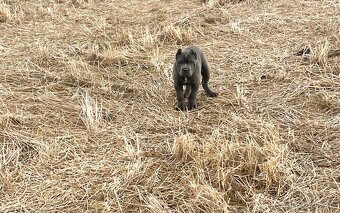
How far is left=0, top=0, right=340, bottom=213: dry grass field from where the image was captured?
420cm

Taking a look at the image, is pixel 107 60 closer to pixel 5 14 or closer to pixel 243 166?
pixel 5 14

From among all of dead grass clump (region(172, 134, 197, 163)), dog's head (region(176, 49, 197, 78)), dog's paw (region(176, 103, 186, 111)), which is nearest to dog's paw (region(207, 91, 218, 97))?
dog's paw (region(176, 103, 186, 111))

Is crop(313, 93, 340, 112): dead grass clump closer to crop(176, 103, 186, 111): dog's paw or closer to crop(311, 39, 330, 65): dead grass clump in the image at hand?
crop(311, 39, 330, 65): dead grass clump

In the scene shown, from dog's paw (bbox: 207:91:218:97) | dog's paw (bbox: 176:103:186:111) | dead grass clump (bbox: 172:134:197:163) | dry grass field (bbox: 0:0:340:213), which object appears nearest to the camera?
dry grass field (bbox: 0:0:340:213)

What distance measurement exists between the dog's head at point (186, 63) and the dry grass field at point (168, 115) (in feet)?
1.76

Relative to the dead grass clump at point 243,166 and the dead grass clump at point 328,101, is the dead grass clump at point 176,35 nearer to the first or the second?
the dead grass clump at point 328,101

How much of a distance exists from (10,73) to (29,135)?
7.06 ft

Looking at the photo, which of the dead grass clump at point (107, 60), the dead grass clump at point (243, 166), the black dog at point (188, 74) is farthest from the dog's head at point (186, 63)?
the dead grass clump at point (107, 60)

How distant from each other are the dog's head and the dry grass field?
0.54 meters

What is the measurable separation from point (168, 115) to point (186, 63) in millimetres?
706

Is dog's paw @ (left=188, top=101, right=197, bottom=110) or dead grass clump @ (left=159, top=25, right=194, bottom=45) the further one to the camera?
dead grass clump @ (left=159, top=25, right=194, bottom=45)

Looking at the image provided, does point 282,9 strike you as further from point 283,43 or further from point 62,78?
point 62,78

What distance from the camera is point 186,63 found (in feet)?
18.8

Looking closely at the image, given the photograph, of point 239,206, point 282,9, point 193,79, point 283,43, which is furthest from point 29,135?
point 282,9
